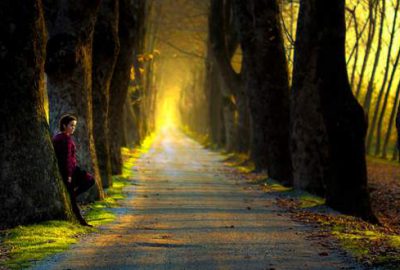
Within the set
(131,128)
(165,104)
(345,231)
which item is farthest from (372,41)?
(165,104)

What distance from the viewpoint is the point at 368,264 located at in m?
8.70

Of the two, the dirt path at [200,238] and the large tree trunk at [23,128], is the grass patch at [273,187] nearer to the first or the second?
the dirt path at [200,238]

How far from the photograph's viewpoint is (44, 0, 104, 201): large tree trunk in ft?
46.1

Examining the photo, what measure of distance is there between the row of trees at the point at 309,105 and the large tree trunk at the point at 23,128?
628cm

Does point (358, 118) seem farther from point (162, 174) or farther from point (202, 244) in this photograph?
point (162, 174)

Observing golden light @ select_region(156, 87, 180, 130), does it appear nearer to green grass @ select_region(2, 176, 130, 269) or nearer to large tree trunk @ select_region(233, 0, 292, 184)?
large tree trunk @ select_region(233, 0, 292, 184)

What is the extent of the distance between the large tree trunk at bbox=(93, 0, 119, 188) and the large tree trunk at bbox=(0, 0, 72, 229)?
6.42 meters

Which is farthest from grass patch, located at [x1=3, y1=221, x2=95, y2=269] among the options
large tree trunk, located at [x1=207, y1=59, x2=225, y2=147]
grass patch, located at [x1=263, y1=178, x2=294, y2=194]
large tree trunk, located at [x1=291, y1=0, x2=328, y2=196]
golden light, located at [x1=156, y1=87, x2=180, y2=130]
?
golden light, located at [x1=156, y1=87, x2=180, y2=130]

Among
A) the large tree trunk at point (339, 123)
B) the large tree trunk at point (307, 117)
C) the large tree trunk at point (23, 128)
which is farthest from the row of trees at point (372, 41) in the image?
the large tree trunk at point (23, 128)

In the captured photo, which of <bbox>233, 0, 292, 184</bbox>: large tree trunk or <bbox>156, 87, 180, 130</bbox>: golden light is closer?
<bbox>233, 0, 292, 184</bbox>: large tree trunk

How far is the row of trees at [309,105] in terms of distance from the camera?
14641mm

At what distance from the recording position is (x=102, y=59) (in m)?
17.6

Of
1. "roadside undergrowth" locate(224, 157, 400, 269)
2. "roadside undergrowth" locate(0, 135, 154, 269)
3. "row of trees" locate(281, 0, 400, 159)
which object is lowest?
"roadside undergrowth" locate(0, 135, 154, 269)

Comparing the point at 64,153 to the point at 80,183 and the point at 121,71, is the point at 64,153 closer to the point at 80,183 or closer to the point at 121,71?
the point at 80,183
